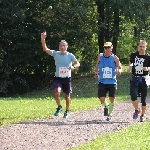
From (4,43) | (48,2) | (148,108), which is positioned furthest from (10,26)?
(148,108)

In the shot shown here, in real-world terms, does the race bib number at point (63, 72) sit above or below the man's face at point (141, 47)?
below

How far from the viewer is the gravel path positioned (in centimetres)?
805

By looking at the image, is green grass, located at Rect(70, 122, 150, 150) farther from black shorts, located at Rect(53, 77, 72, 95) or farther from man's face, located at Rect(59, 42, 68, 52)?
man's face, located at Rect(59, 42, 68, 52)

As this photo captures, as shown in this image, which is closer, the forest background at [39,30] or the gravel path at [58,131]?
the gravel path at [58,131]

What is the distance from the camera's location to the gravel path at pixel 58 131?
8.05 m

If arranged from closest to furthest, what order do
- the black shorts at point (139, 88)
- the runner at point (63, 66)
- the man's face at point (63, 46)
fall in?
the black shorts at point (139, 88) → the man's face at point (63, 46) → the runner at point (63, 66)

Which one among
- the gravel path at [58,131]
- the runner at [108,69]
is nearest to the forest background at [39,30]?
the runner at [108,69]

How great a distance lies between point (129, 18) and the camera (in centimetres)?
3158

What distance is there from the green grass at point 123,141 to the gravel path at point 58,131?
314 mm

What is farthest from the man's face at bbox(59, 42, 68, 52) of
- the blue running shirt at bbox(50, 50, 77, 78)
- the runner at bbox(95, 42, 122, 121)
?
the runner at bbox(95, 42, 122, 121)

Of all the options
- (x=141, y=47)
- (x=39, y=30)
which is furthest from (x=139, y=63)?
(x=39, y=30)

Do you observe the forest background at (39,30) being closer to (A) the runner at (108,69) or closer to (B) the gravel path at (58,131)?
(A) the runner at (108,69)

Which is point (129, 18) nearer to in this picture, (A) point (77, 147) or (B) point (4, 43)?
(B) point (4, 43)

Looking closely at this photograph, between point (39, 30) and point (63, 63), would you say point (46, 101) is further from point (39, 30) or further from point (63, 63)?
point (39, 30)
